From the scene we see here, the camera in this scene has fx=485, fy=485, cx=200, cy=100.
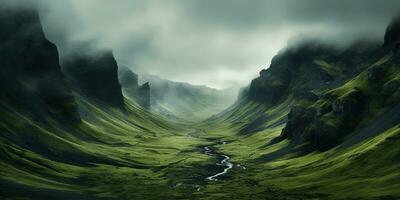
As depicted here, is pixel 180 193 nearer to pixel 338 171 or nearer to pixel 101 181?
pixel 101 181

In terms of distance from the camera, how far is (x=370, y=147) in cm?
19988

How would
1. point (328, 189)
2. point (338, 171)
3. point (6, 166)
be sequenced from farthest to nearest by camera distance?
1. point (338, 171)
2. point (6, 166)
3. point (328, 189)

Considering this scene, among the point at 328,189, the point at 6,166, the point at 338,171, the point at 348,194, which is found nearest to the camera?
the point at 348,194

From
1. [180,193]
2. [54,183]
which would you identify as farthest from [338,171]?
[54,183]

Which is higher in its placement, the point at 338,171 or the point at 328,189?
the point at 338,171

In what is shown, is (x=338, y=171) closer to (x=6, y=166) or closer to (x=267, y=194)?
(x=267, y=194)

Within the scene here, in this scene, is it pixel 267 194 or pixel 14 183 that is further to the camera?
pixel 267 194

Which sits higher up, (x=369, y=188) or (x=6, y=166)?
(x=6, y=166)

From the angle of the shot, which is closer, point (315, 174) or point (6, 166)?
point (6, 166)

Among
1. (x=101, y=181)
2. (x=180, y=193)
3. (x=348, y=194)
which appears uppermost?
(x=101, y=181)

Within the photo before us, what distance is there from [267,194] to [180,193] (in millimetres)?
31293

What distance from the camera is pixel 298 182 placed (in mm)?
190125

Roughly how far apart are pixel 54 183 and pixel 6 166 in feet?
67.6

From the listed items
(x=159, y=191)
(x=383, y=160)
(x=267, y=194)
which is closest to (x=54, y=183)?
(x=159, y=191)
